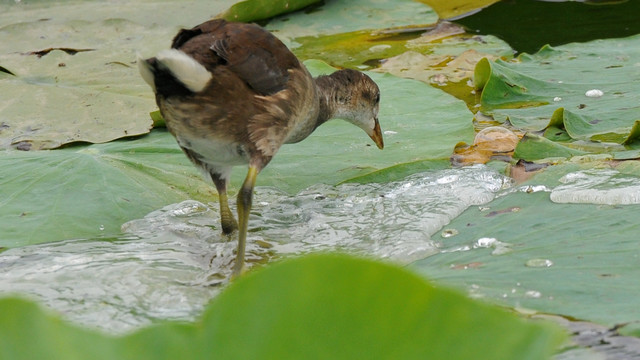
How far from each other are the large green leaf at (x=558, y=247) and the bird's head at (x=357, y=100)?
38.0 inches

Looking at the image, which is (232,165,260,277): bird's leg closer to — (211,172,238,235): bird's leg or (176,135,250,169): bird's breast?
(176,135,250,169): bird's breast

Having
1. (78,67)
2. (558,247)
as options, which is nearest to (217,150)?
(558,247)

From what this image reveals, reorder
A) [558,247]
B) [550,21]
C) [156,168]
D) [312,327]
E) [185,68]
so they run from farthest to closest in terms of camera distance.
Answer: [550,21] < [156,168] < [185,68] < [558,247] < [312,327]

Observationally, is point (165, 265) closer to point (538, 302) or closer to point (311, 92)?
point (311, 92)

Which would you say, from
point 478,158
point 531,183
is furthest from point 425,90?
point 531,183

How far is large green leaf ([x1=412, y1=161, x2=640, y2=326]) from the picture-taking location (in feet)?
6.55

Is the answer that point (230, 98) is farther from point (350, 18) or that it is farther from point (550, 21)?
point (550, 21)

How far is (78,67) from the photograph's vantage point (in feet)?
14.5

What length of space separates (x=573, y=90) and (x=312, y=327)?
310cm

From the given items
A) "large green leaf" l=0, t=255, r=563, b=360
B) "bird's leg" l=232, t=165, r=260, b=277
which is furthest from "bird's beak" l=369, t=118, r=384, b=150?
"large green leaf" l=0, t=255, r=563, b=360

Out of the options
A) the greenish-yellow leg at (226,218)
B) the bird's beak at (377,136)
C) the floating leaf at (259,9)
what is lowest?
the greenish-yellow leg at (226,218)

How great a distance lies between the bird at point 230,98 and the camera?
271 centimetres

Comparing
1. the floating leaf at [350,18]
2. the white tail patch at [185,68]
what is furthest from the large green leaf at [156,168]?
the floating leaf at [350,18]

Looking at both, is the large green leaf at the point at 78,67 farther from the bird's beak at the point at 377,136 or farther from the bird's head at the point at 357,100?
the bird's beak at the point at 377,136
